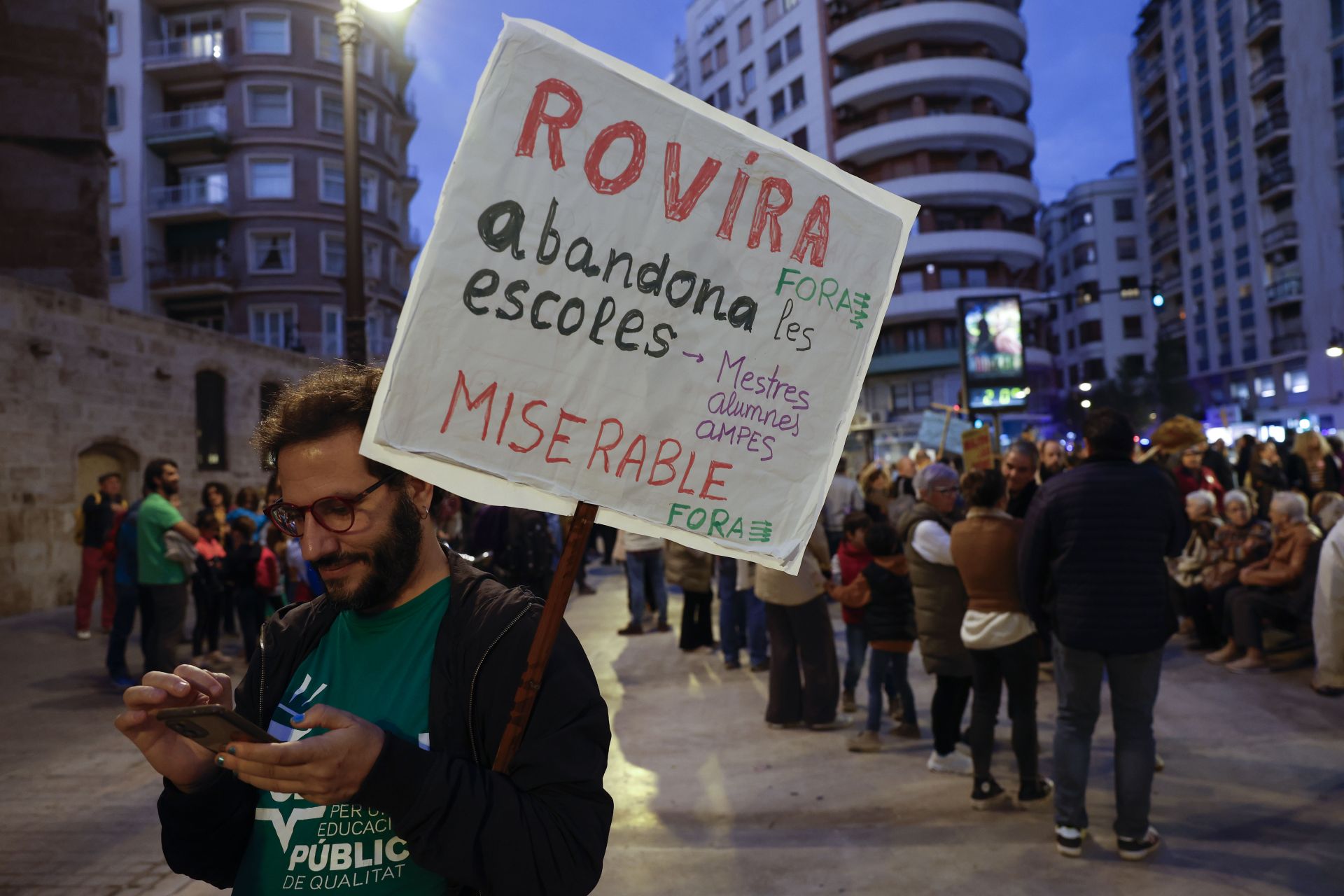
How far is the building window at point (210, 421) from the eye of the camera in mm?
18266

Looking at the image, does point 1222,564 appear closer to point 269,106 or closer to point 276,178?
point 276,178

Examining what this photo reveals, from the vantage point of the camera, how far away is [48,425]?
1399 cm

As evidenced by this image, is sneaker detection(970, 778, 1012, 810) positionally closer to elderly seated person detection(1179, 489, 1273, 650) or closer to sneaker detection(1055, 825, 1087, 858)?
sneaker detection(1055, 825, 1087, 858)

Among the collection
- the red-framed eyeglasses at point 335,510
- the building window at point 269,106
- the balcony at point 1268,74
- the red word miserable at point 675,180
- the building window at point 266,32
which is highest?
the balcony at point 1268,74

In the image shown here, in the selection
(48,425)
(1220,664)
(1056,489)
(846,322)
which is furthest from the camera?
(48,425)

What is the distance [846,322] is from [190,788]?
5.27 feet

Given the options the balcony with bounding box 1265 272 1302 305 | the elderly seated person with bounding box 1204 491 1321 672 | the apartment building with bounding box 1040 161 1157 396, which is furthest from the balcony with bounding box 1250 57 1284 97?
the elderly seated person with bounding box 1204 491 1321 672

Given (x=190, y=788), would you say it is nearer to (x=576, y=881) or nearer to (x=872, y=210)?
(x=576, y=881)

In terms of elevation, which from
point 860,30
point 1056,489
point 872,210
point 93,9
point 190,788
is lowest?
point 190,788

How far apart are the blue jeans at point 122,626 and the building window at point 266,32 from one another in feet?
107

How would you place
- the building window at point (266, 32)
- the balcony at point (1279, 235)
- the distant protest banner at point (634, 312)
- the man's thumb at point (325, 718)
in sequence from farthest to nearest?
the balcony at point (1279, 235) → the building window at point (266, 32) → the distant protest banner at point (634, 312) → the man's thumb at point (325, 718)

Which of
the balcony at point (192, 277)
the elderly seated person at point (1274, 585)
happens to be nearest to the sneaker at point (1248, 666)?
the elderly seated person at point (1274, 585)

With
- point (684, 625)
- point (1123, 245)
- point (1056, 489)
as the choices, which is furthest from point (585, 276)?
point (1123, 245)

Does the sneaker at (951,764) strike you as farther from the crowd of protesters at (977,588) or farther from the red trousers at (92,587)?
the red trousers at (92,587)
